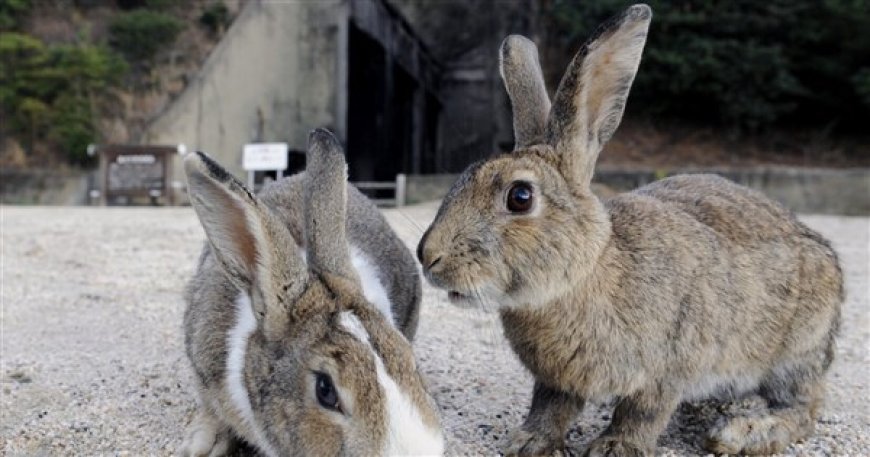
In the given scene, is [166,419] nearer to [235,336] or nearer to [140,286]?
[235,336]

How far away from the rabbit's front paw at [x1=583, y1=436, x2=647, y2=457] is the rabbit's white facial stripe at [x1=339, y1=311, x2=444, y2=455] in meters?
0.83

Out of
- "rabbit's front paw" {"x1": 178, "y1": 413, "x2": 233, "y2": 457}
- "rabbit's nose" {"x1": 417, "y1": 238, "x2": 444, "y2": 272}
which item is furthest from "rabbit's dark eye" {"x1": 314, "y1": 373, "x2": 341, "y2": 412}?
"rabbit's front paw" {"x1": 178, "y1": 413, "x2": 233, "y2": 457}

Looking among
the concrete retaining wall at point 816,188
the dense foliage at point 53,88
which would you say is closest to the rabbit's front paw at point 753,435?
the concrete retaining wall at point 816,188

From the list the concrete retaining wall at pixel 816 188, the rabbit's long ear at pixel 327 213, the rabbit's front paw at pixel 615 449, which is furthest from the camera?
the concrete retaining wall at pixel 816 188

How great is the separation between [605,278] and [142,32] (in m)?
33.2

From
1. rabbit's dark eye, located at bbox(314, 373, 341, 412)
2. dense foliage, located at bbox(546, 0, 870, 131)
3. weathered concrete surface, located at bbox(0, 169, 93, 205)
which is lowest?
weathered concrete surface, located at bbox(0, 169, 93, 205)

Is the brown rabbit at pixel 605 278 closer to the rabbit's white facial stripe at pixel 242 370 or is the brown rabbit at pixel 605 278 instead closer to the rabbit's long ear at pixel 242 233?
the rabbit's long ear at pixel 242 233

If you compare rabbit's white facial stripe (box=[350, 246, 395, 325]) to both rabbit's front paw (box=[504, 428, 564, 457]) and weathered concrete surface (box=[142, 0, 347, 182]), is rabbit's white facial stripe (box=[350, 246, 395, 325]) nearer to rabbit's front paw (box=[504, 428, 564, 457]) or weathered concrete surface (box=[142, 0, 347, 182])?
rabbit's front paw (box=[504, 428, 564, 457])

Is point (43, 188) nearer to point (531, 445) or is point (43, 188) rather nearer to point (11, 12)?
point (11, 12)

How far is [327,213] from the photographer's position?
8.57ft

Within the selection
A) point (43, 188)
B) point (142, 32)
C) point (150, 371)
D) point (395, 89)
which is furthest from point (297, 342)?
point (142, 32)

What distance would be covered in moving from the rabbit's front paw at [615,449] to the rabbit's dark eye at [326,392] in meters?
1.07

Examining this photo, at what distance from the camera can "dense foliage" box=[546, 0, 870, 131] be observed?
73.6ft

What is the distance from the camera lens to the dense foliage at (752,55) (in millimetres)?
22438
